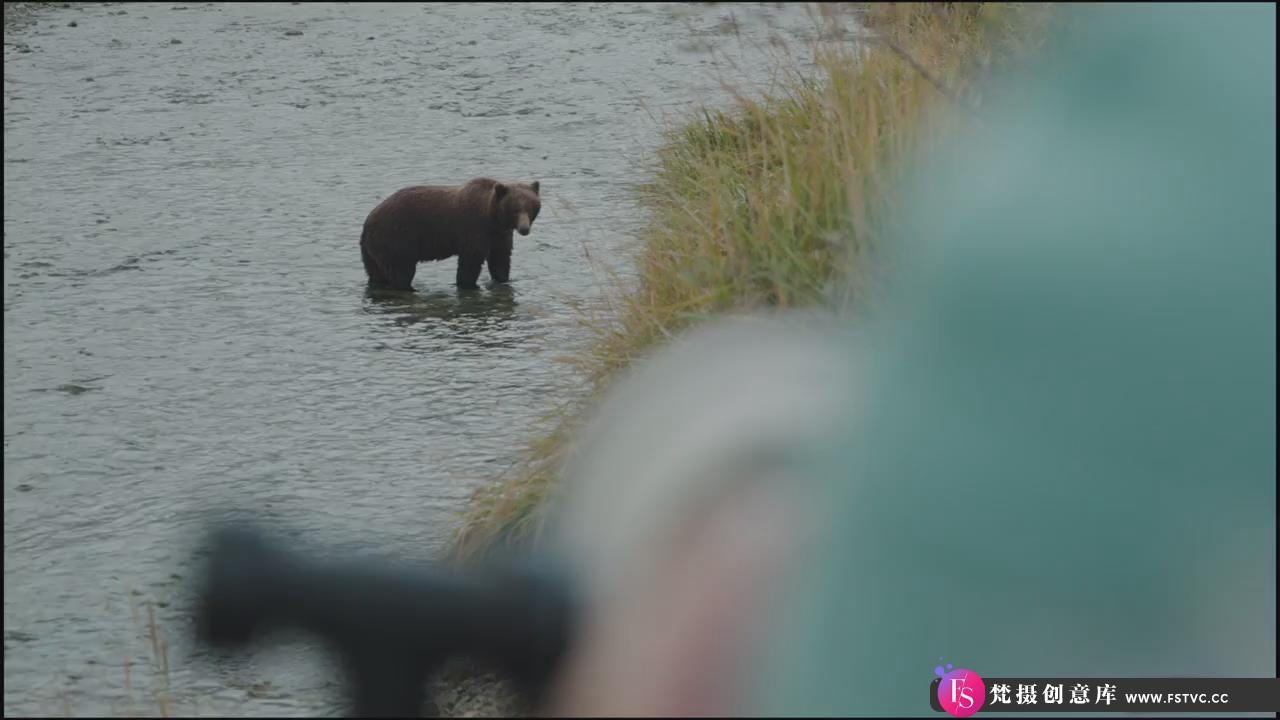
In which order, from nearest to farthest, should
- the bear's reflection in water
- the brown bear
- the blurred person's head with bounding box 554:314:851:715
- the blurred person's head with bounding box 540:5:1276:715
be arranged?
the blurred person's head with bounding box 540:5:1276:715 < the blurred person's head with bounding box 554:314:851:715 < the bear's reflection in water < the brown bear

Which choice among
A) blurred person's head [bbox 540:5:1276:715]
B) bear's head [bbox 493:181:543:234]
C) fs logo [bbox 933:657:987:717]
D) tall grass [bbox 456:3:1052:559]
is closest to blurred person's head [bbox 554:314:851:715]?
blurred person's head [bbox 540:5:1276:715]

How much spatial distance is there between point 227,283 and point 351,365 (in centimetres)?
137

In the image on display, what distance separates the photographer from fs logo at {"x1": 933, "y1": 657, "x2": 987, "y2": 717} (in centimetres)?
169

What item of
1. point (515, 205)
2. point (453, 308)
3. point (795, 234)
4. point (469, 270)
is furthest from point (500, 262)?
point (795, 234)

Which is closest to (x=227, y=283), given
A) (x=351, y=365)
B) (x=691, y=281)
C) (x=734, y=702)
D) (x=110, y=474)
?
(x=351, y=365)

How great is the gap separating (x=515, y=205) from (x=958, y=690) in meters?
6.14

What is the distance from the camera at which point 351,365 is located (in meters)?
6.48

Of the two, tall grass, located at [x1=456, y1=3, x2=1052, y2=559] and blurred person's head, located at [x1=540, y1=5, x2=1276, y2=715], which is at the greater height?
blurred person's head, located at [x1=540, y1=5, x2=1276, y2=715]

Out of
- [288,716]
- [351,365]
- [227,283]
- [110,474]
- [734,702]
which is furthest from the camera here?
[227,283]

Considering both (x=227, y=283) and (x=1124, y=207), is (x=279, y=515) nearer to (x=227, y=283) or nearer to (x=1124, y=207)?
(x=227, y=283)

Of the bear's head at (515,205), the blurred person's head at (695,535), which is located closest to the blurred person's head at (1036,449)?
the blurred person's head at (695,535)

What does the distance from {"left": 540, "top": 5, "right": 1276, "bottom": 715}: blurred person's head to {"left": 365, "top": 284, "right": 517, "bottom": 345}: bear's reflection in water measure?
5.20m

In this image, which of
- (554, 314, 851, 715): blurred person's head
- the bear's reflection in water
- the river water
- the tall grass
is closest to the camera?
(554, 314, 851, 715): blurred person's head

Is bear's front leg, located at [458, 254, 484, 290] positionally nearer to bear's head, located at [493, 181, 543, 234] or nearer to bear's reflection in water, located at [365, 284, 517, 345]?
bear's reflection in water, located at [365, 284, 517, 345]
